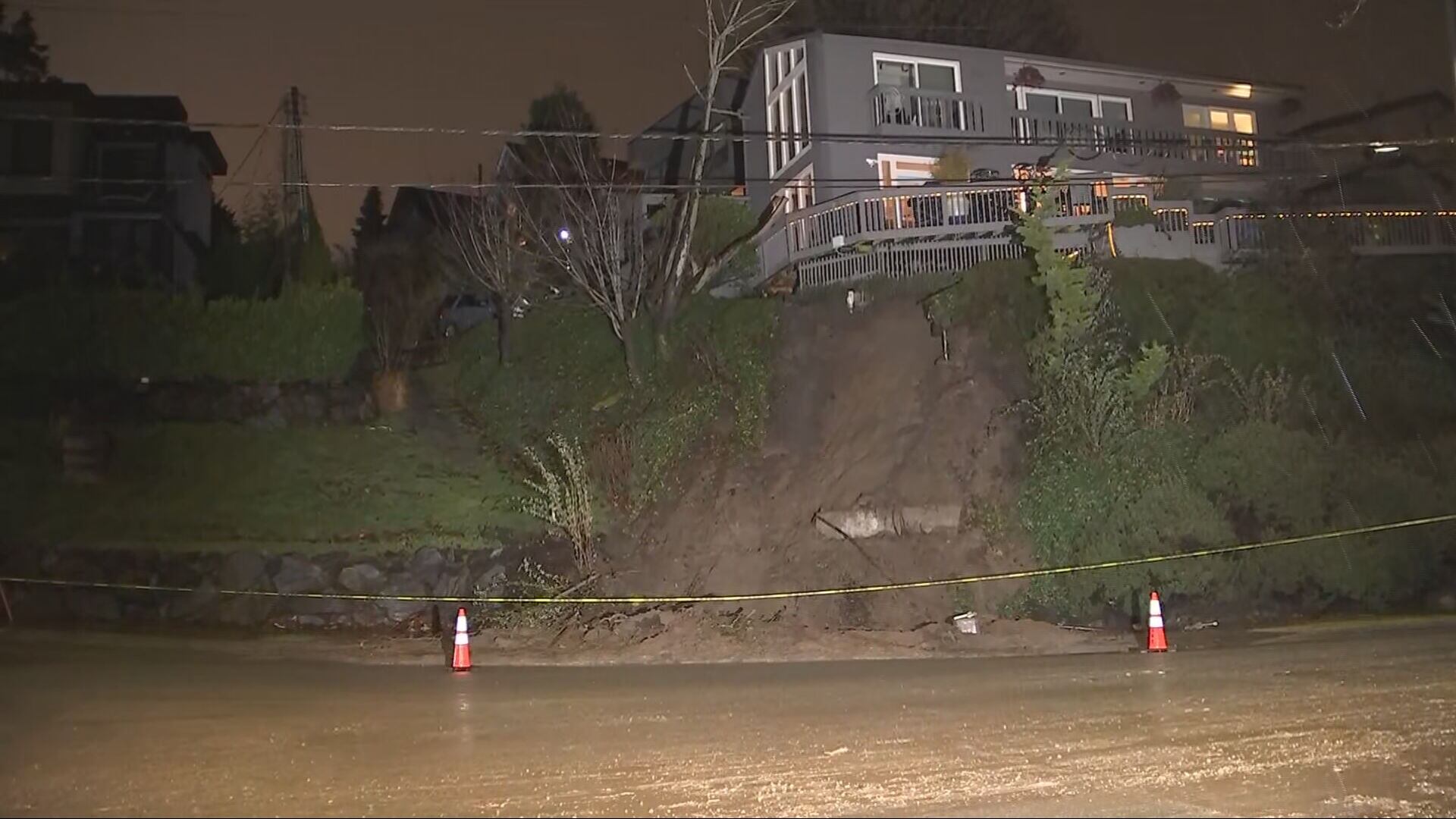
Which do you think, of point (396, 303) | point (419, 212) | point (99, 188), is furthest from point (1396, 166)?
point (99, 188)

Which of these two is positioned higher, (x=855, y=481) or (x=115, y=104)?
(x=115, y=104)

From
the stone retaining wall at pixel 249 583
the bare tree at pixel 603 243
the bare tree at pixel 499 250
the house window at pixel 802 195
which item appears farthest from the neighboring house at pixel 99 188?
the house window at pixel 802 195

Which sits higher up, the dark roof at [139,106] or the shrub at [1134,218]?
the dark roof at [139,106]

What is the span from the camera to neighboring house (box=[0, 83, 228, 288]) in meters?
33.6

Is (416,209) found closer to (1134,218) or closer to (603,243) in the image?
(603,243)

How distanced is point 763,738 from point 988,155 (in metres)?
22.3

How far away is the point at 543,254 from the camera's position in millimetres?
22922

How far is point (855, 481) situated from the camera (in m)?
16.3

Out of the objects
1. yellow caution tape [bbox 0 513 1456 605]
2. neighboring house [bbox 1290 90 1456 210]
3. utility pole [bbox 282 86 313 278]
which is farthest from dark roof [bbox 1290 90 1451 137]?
utility pole [bbox 282 86 313 278]

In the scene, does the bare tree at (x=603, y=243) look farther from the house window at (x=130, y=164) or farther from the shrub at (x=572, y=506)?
the house window at (x=130, y=164)

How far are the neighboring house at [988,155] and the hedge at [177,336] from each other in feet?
33.6

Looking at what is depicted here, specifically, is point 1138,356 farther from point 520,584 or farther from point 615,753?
point 615,753

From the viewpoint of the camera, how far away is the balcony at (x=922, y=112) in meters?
26.3

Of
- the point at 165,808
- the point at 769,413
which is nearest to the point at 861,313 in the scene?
the point at 769,413
